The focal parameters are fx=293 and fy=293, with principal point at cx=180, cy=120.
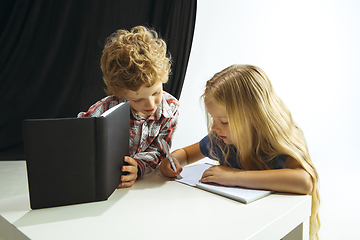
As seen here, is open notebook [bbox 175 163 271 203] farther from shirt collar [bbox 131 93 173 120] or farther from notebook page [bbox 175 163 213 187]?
shirt collar [bbox 131 93 173 120]

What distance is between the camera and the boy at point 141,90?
1.01m

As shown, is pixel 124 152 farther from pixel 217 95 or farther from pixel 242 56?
pixel 242 56

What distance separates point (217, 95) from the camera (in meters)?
0.87

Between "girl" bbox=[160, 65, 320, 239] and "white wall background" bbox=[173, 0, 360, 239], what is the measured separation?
210 centimetres

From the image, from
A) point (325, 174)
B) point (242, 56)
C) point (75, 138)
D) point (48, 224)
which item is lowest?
point (325, 174)

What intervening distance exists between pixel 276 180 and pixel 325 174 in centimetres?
174

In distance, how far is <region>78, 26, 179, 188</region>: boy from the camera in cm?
101

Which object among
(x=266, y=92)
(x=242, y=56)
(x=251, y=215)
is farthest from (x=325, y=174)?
(x=251, y=215)

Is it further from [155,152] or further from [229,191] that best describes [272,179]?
[155,152]

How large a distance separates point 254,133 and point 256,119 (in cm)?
6

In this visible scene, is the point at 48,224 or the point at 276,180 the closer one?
the point at 48,224

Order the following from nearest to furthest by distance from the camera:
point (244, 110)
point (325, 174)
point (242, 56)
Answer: point (244, 110) → point (325, 174) → point (242, 56)

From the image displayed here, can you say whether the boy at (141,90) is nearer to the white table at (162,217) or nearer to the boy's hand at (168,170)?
the boy's hand at (168,170)

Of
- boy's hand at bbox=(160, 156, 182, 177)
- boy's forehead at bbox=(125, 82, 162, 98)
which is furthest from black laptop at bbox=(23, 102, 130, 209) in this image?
boy's forehead at bbox=(125, 82, 162, 98)
